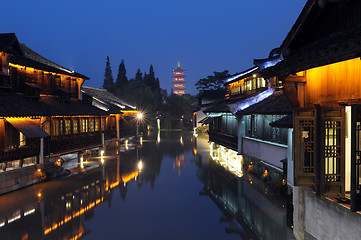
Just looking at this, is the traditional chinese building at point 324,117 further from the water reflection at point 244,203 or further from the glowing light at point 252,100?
the glowing light at point 252,100

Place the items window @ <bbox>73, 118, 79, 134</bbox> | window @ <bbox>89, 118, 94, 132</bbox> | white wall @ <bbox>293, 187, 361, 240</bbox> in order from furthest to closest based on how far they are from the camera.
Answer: window @ <bbox>89, 118, 94, 132</bbox> < window @ <bbox>73, 118, 79, 134</bbox> < white wall @ <bbox>293, 187, 361, 240</bbox>

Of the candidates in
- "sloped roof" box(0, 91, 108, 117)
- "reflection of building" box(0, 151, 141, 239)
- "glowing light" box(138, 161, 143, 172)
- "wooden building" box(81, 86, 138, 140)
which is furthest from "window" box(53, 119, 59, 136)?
"glowing light" box(138, 161, 143, 172)

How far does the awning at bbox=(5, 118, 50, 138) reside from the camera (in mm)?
18297

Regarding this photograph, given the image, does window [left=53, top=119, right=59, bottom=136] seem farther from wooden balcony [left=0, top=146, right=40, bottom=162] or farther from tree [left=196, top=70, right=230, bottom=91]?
tree [left=196, top=70, right=230, bottom=91]

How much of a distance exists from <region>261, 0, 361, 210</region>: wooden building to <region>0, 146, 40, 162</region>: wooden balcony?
1610 centimetres

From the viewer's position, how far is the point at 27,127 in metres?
19.1

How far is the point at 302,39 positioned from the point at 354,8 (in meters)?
2.17

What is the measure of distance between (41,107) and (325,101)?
20.6 meters

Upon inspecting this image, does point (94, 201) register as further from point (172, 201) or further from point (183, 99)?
point (183, 99)

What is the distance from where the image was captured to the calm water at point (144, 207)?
1172 cm

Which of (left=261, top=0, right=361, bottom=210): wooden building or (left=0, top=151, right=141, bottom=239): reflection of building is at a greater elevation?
(left=261, top=0, right=361, bottom=210): wooden building

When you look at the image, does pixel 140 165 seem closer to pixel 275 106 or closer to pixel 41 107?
pixel 41 107

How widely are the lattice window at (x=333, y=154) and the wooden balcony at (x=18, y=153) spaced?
17383 mm

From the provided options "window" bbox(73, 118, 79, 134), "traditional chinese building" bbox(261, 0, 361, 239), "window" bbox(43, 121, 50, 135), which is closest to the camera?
"traditional chinese building" bbox(261, 0, 361, 239)
